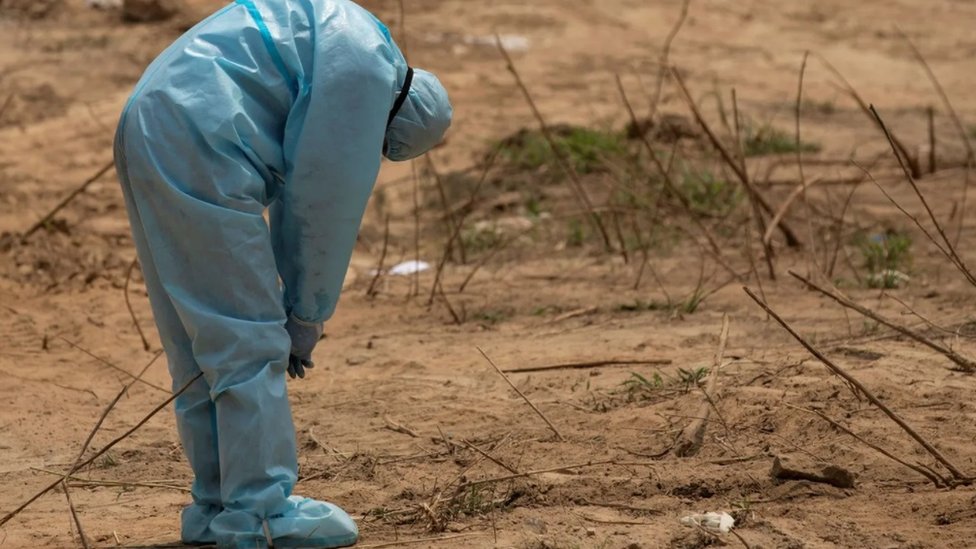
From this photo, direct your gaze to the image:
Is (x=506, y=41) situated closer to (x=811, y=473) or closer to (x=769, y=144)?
(x=769, y=144)

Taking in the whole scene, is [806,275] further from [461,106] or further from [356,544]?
[461,106]

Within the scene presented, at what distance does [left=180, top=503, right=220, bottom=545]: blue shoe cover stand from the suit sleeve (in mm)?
561

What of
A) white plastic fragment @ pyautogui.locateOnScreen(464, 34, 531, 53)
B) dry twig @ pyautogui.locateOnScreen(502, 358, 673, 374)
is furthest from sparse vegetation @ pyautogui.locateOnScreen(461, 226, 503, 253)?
white plastic fragment @ pyautogui.locateOnScreen(464, 34, 531, 53)

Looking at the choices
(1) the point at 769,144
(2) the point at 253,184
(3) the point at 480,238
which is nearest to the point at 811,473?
(2) the point at 253,184

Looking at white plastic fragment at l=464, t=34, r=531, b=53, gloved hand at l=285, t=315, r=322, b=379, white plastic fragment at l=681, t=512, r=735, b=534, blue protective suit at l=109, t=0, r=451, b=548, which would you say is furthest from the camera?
white plastic fragment at l=464, t=34, r=531, b=53

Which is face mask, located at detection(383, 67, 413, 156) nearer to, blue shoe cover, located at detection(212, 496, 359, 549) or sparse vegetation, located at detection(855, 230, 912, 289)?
blue shoe cover, located at detection(212, 496, 359, 549)

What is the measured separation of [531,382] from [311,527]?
150 cm

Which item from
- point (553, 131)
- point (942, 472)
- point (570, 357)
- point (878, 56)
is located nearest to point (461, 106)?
point (553, 131)

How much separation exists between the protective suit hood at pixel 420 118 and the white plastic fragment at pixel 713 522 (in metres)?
1.02

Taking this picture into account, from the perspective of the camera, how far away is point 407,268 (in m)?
6.35

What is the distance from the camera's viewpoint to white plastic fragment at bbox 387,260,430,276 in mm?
6250

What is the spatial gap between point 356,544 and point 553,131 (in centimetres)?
504

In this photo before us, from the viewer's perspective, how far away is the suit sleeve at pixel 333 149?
112 inches

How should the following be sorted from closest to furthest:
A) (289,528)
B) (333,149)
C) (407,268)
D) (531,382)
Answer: (333,149), (289,528), (531,382), (407,268)
